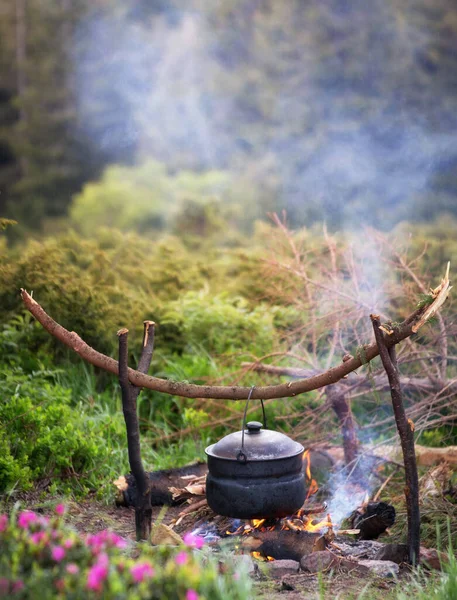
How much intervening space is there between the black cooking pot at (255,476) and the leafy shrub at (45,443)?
1.16 metres

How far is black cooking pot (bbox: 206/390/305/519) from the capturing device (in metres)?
3.29

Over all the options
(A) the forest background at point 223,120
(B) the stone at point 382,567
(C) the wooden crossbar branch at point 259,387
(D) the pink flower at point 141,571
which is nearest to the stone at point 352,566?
(B) the stone at point 382,567

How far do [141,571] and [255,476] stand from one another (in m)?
1.52

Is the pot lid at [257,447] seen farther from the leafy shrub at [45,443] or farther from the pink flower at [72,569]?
the pink flower at [72,569]

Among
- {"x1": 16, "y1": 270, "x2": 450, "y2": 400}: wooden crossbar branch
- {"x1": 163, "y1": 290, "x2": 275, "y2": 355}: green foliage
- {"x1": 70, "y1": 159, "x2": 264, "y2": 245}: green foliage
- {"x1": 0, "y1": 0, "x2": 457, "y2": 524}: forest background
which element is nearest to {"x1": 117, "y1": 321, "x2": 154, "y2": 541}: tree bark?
{"x1": 16, "y1": 270, "x2": 450, "y2": 400}: wooden crossbar branch

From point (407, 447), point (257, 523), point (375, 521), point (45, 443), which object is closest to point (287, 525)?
point (257, 523)

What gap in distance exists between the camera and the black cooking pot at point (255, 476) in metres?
3.29

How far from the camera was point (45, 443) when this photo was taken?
13.6ft

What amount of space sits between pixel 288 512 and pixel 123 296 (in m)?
3.22

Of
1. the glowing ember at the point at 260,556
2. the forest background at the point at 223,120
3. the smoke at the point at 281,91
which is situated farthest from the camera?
the smoke at the point at 281,91

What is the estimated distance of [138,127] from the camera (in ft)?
36.6

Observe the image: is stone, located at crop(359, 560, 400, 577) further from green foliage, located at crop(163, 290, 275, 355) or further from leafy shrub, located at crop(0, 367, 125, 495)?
green foliage, located at crop(163, 290, 275, 355)

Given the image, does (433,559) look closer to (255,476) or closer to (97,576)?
(255,476)

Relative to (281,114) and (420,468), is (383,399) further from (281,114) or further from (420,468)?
(281,114)
